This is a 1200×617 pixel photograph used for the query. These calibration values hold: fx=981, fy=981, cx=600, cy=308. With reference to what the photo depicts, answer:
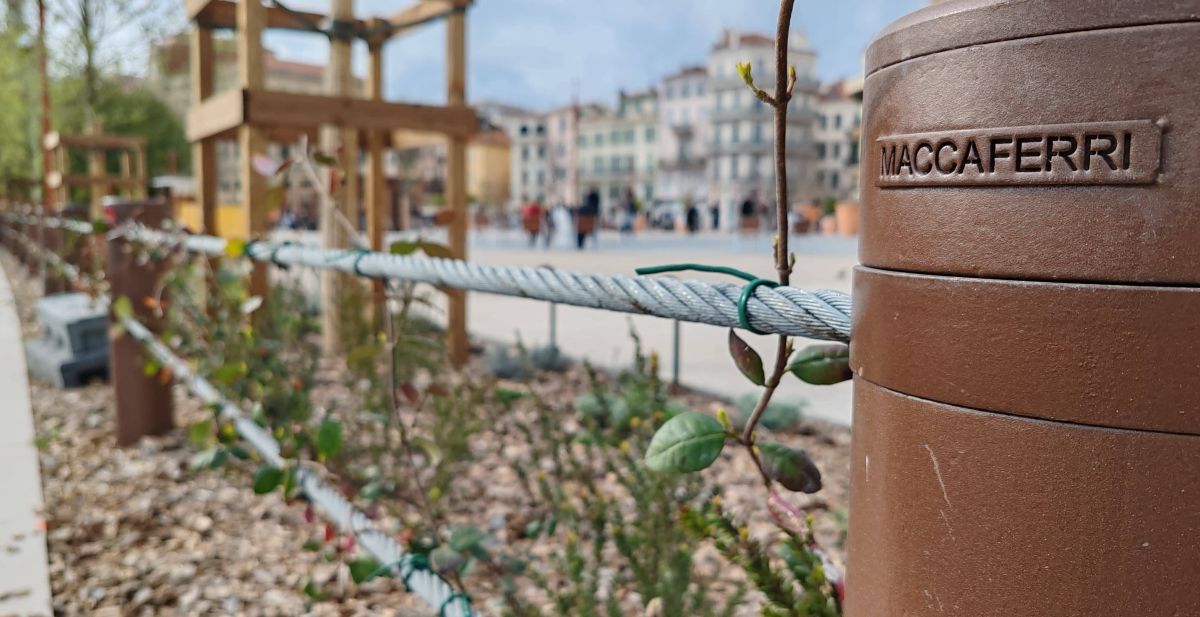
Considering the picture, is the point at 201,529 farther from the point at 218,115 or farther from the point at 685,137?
the point at 685,137

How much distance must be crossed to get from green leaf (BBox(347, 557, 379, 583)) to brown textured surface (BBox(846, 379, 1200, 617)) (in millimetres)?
1304

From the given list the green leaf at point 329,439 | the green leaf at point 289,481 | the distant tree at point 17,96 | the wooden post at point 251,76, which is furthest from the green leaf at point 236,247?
the distant tree at point 17,96

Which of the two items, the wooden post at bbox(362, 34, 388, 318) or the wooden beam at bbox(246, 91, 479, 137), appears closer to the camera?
the wooden beam at bbox(246, 91, 479, 137)

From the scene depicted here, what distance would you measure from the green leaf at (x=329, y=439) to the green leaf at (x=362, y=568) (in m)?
Result: 0.21

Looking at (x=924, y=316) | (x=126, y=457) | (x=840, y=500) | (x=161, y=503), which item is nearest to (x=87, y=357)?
(x=126, y=457)

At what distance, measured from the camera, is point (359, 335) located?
4215mm

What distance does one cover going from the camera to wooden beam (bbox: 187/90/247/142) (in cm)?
448

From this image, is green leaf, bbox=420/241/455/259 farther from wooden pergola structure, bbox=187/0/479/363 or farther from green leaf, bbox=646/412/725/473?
wooden pergola structure, bbox=187/0/479/363

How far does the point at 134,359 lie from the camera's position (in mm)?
4148

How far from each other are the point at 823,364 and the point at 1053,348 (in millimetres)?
354

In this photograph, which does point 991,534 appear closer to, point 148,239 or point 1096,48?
point 1096,48

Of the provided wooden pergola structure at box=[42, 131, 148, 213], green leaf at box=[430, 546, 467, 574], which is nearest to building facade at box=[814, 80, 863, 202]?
wooden pergola structure at box=[42, 131, 148, 213]

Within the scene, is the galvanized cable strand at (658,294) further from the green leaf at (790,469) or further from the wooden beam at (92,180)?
the wooden beam at (92,180)

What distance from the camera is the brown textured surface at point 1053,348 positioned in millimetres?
510
